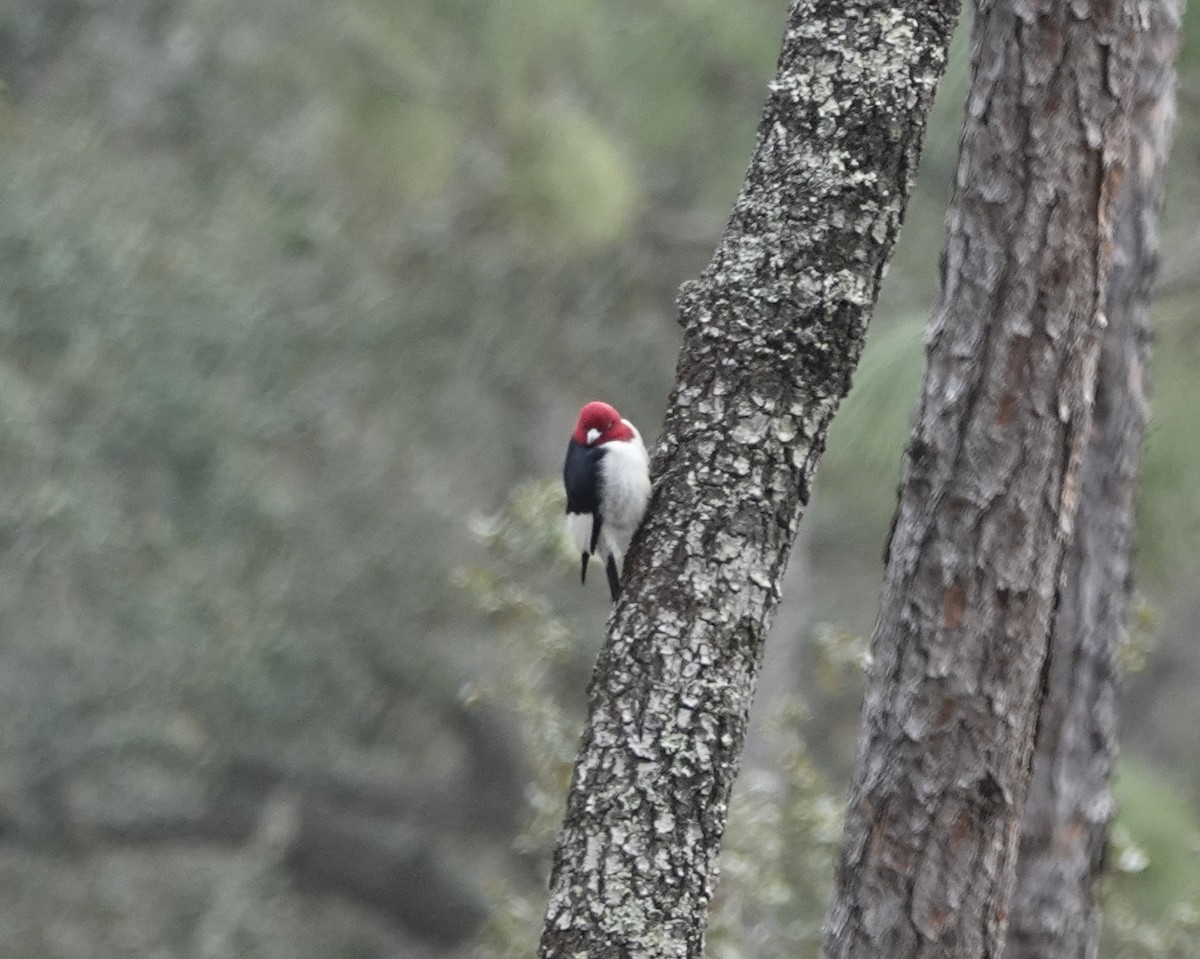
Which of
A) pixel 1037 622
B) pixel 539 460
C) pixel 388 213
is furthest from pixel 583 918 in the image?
pixel 539 460

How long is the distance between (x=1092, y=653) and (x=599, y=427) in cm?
93

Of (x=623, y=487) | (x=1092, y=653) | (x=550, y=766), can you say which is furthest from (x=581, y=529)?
(x=550, y=766)

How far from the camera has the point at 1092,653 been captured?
2846 millimetres

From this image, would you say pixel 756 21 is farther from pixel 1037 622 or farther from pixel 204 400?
pixel 1037 622

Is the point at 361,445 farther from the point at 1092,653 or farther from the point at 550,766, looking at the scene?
the point at 1092,653

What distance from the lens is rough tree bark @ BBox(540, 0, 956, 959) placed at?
6.21 feet

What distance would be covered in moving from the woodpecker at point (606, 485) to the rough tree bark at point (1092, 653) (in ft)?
2.44

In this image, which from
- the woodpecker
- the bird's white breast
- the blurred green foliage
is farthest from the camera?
Result: the blurred green foliage

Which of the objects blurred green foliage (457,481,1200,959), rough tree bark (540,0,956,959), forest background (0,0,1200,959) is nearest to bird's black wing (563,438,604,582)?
rough tree bark (540,0,956,959)

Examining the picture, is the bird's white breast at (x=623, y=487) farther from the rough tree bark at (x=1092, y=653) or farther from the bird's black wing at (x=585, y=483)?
the rough tree bark at (x=1092, y=653)

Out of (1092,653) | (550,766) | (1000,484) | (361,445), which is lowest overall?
(1000,484)

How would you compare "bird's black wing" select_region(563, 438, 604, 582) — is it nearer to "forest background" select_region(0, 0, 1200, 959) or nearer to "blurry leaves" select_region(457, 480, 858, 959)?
"forest background" select_region(0, 0, 1200, 959)

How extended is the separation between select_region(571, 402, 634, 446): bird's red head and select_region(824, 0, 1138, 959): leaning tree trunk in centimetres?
106

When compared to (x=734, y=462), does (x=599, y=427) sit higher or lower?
higher
